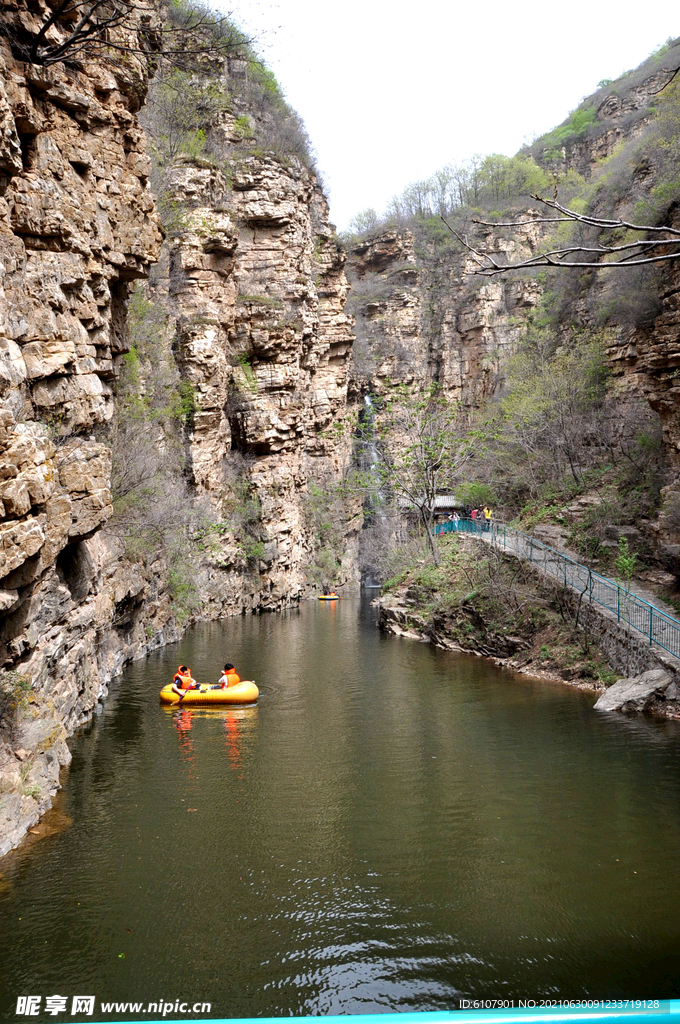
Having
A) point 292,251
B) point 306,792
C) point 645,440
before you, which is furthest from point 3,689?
point 292,251

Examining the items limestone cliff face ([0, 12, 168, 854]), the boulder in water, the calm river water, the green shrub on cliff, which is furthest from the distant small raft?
the boulder in water

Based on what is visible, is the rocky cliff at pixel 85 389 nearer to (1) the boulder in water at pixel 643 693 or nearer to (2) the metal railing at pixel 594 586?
(1) the boulder in water at pixel 643 693

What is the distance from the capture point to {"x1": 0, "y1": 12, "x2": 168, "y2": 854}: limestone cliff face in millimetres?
8922

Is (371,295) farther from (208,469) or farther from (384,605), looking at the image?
(384,605)

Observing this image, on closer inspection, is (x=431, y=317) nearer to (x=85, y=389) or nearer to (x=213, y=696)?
(x=213, y=696)

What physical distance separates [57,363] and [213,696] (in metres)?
8.38

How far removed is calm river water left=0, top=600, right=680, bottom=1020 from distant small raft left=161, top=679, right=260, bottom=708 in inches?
26.7

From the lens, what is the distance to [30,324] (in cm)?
1171

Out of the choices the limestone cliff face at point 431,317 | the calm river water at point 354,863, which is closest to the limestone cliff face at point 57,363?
the calm river water at point 354,863

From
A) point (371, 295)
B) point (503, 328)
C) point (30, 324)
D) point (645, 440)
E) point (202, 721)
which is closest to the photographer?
point (30, 324)

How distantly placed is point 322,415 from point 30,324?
116 feet

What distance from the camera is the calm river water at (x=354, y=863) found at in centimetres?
633

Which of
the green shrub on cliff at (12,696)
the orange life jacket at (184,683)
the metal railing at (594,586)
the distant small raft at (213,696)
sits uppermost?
the green shrub on cliff at (12,696)

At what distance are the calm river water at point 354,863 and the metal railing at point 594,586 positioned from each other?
92.2 inches
